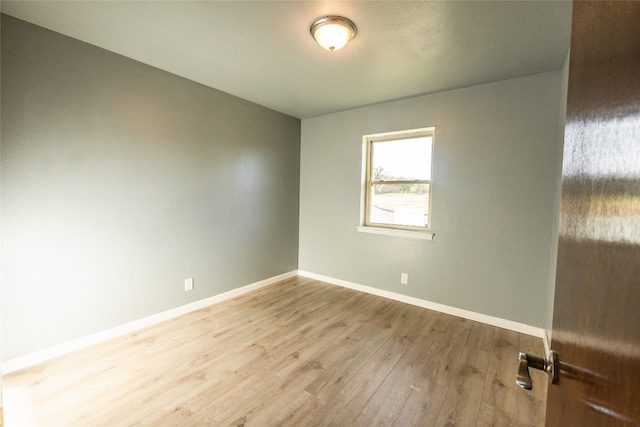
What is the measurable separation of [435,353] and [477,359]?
1.05ft

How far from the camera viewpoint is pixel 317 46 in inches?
83.6

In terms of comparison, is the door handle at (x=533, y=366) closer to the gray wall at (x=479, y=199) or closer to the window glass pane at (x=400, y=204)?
the gray wall at (x=479, y=199)

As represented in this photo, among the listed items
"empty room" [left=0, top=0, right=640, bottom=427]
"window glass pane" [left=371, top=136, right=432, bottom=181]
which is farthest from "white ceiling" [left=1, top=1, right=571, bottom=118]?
"window glass pane" [left=371, top=136, right=432, bottom=181]

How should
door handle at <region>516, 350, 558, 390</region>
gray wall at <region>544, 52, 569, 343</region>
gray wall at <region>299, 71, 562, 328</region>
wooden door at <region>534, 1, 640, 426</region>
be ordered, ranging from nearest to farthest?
wooden door at <region>534, 1, 640, 426</region>, door handle at <region>516, 350, 558, 390</region>, gray wall at <region>544, 52, 569, 343</region>, gray wall at <region>299, 71, 562, 328</region>

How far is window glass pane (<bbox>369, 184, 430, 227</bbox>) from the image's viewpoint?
3232 millimetres

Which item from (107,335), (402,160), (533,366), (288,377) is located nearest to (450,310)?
(402,160)

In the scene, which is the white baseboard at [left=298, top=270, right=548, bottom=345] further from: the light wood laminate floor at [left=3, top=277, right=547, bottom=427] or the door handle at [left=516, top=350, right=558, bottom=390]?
the door handle at [left=516, top=350, right=558, bottom=390]

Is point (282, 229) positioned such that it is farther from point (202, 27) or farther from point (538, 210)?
point (538, 210)

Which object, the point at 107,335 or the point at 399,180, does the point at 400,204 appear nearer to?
the point at 399,180

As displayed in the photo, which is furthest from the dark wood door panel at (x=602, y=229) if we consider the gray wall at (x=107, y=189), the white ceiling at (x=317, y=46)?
the gray wall at (x=107, y=189)

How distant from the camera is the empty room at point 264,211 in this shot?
1605 millimetres

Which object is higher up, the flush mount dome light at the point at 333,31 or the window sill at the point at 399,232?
the flush mount dome light at the point at 333,31

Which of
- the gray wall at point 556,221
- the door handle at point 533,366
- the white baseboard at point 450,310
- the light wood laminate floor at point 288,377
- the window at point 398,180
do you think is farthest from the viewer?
the window at point 398,180

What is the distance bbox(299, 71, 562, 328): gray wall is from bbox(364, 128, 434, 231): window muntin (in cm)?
15
